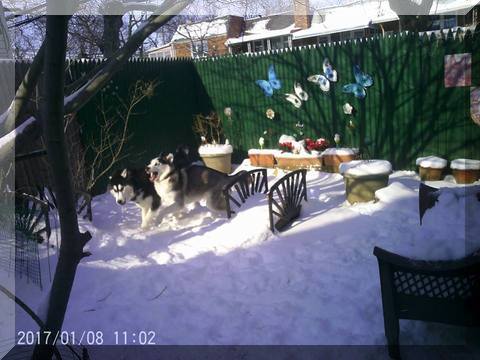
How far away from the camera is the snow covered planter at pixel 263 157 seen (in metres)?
9.66

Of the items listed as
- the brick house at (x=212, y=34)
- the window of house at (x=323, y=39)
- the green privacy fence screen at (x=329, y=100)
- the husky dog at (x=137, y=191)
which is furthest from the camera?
the brick house at (x=212, y=34)

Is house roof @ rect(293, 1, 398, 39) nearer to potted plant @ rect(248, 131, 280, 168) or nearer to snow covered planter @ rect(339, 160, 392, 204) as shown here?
potted plant @ rect(248, 131, 280, 168)

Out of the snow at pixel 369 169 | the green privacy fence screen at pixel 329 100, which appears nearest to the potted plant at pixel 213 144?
the green privacy fence screen at pixel 329 100

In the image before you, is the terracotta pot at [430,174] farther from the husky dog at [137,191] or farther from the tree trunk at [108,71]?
the tree trunk at [108,71]

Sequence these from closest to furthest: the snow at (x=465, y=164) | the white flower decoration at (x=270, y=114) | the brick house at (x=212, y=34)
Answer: the snow at (x=465, y=164) < the white flower decoration at (x=270, y=114) < the brick house at (x=212, y=34)

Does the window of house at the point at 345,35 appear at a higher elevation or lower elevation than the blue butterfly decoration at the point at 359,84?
higher

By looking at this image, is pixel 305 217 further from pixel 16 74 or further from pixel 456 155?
pixel 16 74

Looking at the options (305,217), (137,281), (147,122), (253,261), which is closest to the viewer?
(137,281)

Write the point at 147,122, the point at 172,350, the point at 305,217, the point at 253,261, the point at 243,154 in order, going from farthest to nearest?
the point at 243,154, the point at 147,122, the point at 305,217, the point at 253,261, the point at 172,350

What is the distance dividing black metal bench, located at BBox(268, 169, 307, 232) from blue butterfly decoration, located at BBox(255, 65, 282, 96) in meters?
3.99

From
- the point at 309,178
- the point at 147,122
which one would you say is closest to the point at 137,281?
the point at 309,178

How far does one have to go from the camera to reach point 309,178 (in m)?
8.49

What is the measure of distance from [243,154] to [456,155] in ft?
16.6

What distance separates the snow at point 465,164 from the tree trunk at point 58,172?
22.4 feet
